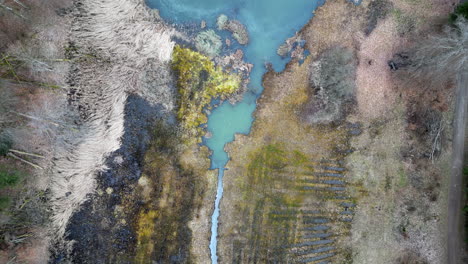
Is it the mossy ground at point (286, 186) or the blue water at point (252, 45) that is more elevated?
the blue water at point (252, 45)

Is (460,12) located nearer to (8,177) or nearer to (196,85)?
(196,85)

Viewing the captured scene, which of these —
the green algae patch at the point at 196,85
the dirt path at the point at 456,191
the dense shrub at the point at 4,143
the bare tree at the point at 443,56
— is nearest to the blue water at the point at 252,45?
the green algae patch at the point at 196,85

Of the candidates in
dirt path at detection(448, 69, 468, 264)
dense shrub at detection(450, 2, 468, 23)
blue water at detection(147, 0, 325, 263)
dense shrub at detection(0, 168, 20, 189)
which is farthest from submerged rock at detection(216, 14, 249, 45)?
dense shrub at detection(0, 168, 20, 189)

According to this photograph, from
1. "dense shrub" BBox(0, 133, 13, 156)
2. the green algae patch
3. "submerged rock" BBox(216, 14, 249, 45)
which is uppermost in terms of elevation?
"submerged rock" BBox(216, 14, 249, 45)

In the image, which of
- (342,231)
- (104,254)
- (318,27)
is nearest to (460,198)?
(342,231)

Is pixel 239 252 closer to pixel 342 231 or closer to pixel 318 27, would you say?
pixel 342 231

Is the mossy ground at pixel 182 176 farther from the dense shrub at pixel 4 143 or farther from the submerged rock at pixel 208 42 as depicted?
the dense shrub at pixel 4 143

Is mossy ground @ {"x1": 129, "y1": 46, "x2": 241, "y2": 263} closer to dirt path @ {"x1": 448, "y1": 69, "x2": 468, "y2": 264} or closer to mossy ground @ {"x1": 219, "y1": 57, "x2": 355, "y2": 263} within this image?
mossy ground @ {"x1": 219, "y1": 57, "x2": 355, "y2": 263}
